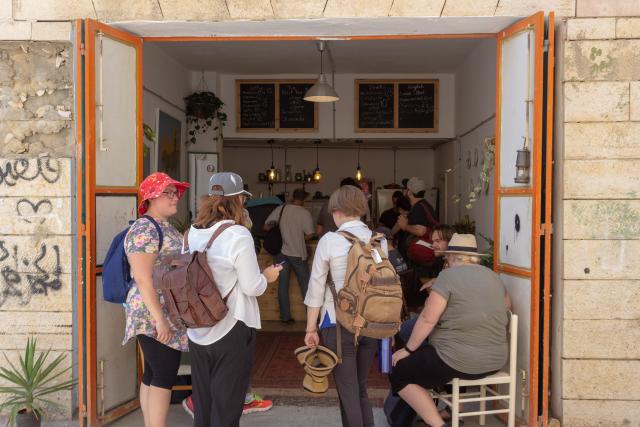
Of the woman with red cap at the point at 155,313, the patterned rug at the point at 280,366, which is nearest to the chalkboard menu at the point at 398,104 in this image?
the patterned rug at the point at 280,366

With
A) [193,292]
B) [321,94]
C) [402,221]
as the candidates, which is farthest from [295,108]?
[193,292]

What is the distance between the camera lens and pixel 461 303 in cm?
349

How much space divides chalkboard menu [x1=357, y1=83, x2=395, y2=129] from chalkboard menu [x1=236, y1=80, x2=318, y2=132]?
0.66 metres

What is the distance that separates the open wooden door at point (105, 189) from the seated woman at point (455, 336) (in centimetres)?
179

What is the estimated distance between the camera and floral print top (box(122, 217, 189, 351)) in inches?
126

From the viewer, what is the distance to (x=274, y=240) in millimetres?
7070

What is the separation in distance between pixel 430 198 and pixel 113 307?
7.07m

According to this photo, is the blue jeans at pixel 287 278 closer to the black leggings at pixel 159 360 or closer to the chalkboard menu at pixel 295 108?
the chalkboard menu at pixel 295 108

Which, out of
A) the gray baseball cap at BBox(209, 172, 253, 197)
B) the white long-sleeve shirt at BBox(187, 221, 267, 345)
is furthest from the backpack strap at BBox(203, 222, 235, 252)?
the gray baseball cap at BBox(209, 172, 253, 197)

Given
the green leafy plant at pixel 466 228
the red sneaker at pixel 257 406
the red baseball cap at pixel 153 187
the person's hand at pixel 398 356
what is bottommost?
the red sneaker at pixel 257 406

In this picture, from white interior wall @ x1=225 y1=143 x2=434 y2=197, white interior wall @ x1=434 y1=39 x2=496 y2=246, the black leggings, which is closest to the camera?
the black leggings

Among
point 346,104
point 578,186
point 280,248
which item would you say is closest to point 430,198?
point 346,104

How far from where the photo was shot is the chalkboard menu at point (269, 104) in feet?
28.9

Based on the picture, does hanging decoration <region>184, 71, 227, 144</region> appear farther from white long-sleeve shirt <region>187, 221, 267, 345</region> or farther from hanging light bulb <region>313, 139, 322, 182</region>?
white long-sleeve shirt <region>187, 221, 267, 345</region>
